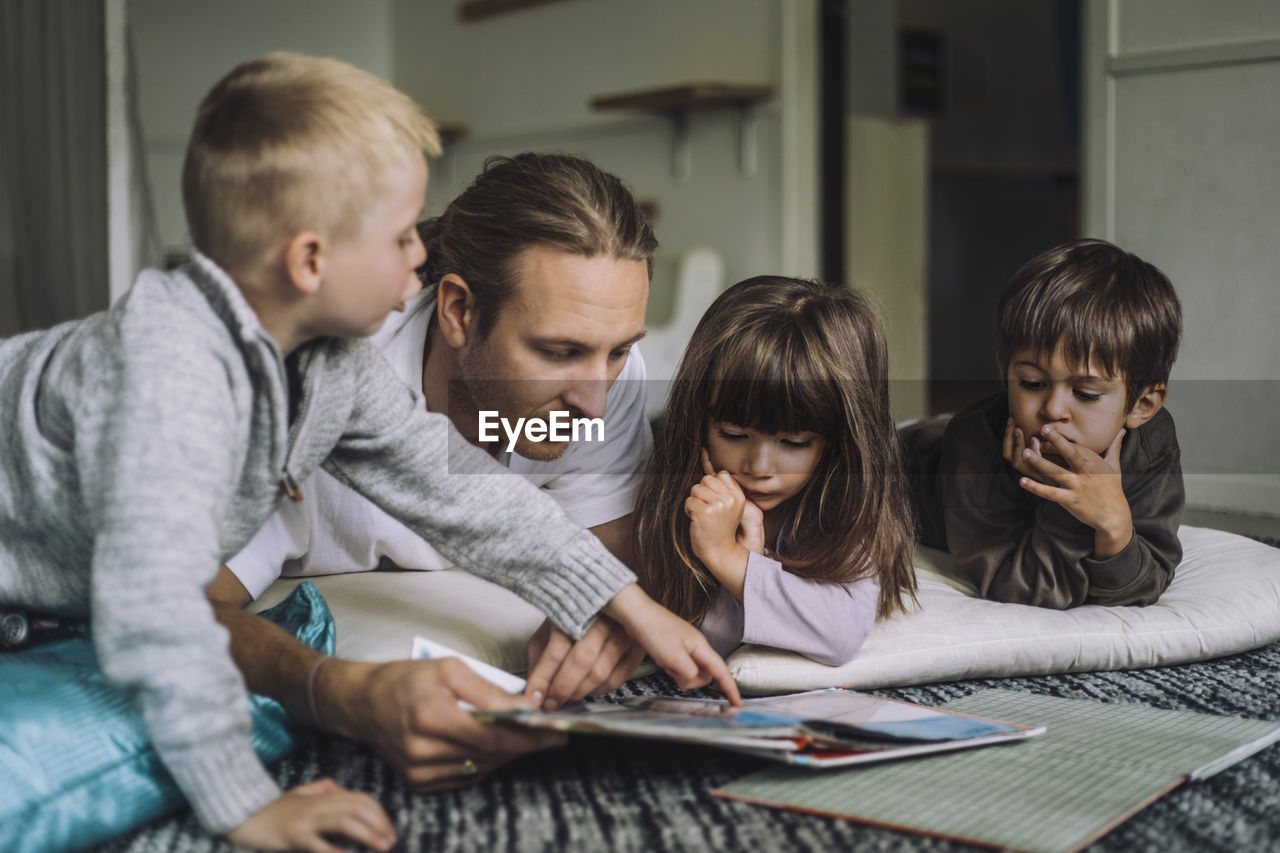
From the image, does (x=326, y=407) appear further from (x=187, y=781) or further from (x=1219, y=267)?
(x=1219, y=267)

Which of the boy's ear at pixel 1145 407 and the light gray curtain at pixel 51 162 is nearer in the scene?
the boy's ear at pixel 1145 407

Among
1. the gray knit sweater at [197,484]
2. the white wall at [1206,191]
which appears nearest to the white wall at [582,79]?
the white wall at [1206,191]

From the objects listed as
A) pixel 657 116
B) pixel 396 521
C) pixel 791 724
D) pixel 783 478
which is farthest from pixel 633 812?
pixel 657 116

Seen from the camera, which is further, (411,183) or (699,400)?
(699,400)

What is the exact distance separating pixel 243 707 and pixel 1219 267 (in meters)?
2.14

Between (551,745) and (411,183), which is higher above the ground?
(411,183)

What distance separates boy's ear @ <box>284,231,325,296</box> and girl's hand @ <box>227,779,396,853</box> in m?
0.36

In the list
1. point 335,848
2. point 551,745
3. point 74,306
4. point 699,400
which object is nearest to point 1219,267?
point 699,400

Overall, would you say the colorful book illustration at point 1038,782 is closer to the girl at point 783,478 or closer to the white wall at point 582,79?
the girl at point 783,478

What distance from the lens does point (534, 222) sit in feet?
4.42

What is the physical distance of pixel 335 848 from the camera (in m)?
0.80

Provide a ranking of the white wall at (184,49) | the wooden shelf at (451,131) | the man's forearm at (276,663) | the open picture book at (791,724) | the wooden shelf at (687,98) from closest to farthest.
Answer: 1. the open picture book at (791,724)
2. the man's forearm at (276,663)
3. the wooden shelf at (687,98)
4. the white wall at (184,49)
5. the wooden shelf at (451,131)

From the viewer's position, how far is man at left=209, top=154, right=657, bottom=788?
4.23 feet

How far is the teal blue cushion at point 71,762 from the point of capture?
0.85 metres
